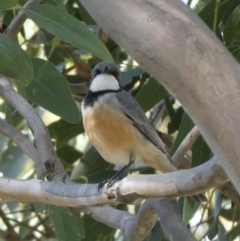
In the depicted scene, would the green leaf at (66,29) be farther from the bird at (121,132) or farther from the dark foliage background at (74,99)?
the bird at (121,132)

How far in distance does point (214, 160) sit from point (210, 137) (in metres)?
0.05

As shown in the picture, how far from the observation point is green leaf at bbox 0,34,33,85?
1.37 m

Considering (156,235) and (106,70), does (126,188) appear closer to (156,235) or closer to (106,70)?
(156,235)

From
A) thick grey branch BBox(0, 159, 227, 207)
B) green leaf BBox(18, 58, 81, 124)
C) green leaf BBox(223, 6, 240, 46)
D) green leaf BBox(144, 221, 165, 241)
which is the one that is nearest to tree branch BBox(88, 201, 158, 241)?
thick grey branch BBox(0, 159, 227, 207)

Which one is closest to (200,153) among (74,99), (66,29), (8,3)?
(74,99)

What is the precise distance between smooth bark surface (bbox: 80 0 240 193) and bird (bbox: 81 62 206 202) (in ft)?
3.18

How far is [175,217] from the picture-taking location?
4.56 ft

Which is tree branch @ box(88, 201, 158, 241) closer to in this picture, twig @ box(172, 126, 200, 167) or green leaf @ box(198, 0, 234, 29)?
twig @ box(172, 126, 200, 167)

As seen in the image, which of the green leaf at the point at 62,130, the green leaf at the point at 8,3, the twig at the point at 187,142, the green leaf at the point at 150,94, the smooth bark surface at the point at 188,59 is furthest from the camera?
the green leaf at the point at 62,130

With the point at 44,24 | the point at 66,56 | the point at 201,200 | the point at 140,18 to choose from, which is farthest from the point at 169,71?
the point at 66,56

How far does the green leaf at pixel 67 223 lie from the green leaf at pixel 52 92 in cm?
23

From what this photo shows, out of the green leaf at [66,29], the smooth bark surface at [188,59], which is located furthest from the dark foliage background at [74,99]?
the smooth bark surface at [188,59]

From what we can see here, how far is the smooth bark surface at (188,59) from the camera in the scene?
89 centimetres

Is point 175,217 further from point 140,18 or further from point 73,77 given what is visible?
point 73,77
